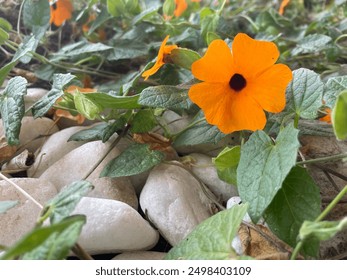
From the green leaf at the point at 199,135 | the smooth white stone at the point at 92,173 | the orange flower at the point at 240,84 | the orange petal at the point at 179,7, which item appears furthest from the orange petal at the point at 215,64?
the orange petal at the point at 179,7

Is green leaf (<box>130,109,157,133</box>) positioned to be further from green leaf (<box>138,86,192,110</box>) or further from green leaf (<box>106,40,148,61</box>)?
green leaf (<box>106,40,148,61</box>)

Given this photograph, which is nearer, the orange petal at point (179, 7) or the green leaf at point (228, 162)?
the green leaf at point (228, 162)

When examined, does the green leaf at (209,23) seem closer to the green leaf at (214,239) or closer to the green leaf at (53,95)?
the green leaf at (53,95)

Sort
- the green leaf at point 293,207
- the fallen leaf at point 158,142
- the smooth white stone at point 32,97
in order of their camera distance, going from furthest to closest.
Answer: the smooth white stone at point 32,97
the fallen leaf at point 158,142
the green leaf at point 293,207

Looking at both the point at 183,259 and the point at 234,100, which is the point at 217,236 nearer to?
the point at 183,259

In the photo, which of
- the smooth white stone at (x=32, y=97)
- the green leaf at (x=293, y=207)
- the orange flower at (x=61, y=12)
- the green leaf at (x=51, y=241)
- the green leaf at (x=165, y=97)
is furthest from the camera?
the orange flower at (x=61, y=12)

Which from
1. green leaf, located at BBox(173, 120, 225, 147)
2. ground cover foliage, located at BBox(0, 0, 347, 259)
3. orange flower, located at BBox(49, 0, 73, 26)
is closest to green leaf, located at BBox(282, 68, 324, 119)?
ground cover foliage, located at BBox(0, 0, 347, 259)

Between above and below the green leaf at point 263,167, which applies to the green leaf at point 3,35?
above
